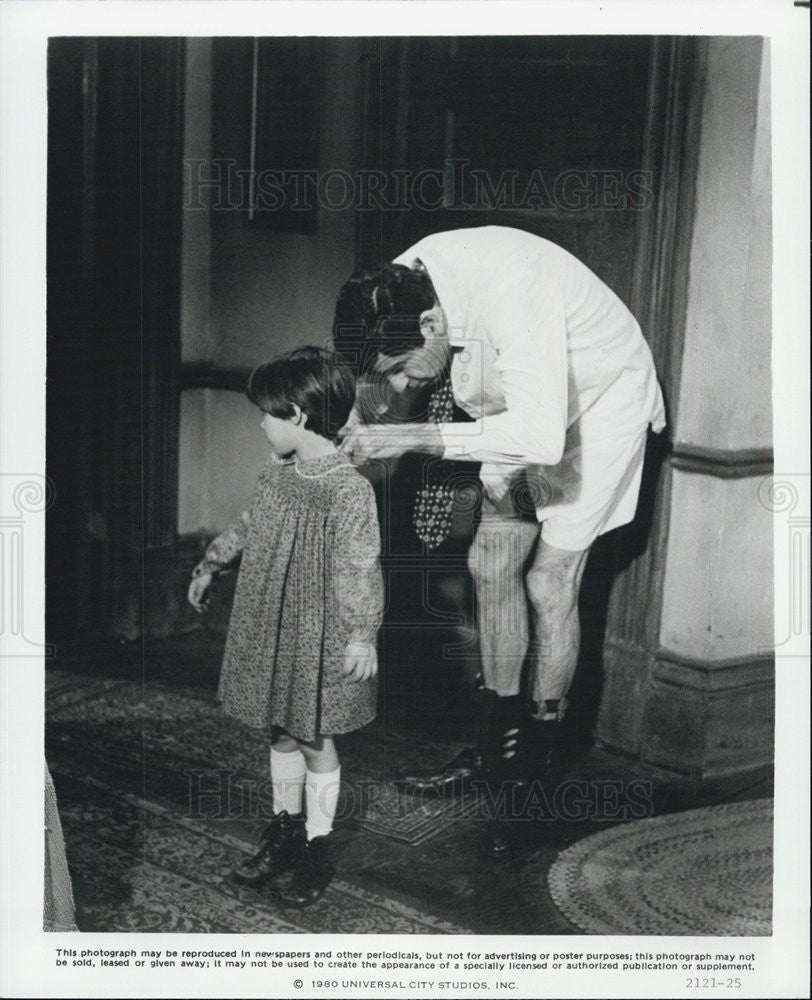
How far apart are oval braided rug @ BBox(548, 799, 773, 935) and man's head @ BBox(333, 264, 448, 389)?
1.15 m

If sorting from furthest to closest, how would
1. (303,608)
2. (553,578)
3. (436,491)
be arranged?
(553,578) → (436,491) → (303,608)

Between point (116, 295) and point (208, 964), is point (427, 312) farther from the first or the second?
point (208, 964)

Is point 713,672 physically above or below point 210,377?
below

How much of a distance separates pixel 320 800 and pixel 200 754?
0.36m

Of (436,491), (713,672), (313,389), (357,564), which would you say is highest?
(313,389)

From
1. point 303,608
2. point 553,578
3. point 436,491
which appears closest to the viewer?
point 303,608

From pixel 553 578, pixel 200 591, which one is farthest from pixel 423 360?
pixel 200 591

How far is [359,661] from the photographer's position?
3002 millimetres

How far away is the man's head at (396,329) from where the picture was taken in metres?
3.02

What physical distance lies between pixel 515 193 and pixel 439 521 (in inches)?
29.4

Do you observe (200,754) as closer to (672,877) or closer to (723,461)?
(672,877)

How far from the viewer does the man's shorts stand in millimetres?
3090

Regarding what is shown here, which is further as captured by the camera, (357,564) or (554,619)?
(554,619)

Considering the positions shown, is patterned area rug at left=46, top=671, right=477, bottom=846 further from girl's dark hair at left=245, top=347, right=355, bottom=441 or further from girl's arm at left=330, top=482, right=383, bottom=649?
girl's dark hair at left=245, top=347, right=355, bottom=441
